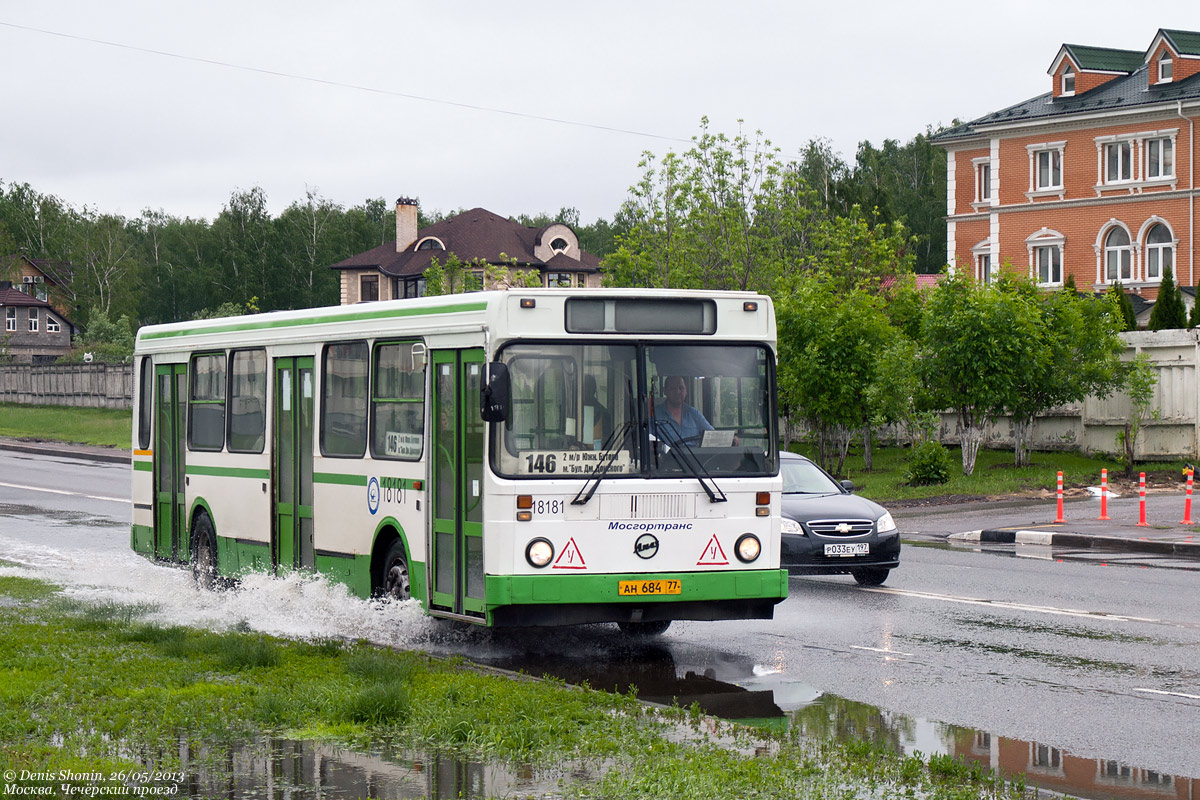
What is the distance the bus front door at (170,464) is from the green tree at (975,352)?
59.9 feet

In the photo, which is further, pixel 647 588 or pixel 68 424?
pixel 68 424

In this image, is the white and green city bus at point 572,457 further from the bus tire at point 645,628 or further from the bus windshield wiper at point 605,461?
the bus tire at point 645,628

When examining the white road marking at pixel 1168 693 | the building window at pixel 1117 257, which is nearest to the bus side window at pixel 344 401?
the white road marking at pixel 1168 693

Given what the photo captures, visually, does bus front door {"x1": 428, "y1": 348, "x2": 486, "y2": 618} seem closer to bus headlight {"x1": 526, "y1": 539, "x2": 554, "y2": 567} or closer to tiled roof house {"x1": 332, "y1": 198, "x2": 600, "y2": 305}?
bus headlight {"x1": 526, "y1": 539, "x2": 554, "y2": 567}

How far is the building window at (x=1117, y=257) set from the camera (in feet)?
198

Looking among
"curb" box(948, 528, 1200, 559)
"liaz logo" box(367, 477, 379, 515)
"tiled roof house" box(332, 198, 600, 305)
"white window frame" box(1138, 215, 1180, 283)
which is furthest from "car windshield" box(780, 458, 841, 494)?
"tiled roof house" box(332, 198, 600, 305)

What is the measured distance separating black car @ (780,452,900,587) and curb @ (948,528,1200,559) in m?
5.72

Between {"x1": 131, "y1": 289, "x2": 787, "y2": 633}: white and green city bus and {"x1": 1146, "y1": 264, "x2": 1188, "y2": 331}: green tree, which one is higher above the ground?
{"x1": 1146, "y1": 264, "x2": 1188, "y2": 331}: green tree

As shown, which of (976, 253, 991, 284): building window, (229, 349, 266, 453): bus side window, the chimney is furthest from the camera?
the chimney

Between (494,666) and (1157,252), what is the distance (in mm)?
53695

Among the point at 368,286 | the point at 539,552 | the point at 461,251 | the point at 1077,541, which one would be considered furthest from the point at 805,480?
the point at 368,286

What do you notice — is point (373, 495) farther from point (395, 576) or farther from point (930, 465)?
point (930, 465)

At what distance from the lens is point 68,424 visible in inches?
2271

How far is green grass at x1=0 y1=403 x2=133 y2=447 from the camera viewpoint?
51.0 m
